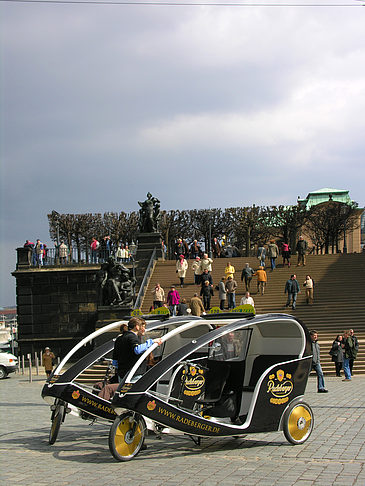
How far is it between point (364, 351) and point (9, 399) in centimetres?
1045

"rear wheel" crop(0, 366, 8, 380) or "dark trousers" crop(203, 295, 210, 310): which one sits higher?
"dark trousers" crop(203, 295, 210, 310)

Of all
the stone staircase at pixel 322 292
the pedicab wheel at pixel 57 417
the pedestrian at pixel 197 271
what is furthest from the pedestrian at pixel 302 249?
the pedicab wheel at pixel 57 417

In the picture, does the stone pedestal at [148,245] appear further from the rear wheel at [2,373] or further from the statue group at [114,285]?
the rear wheel at [2,373]

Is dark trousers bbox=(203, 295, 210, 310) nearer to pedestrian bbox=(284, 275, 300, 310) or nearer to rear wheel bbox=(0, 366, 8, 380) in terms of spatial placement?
pedestrian bbox=(284, 275, 300, 310)

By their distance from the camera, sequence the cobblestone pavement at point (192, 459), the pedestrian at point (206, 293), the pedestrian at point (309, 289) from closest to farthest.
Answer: the cobblestone pavement at point (192, 459), the pedestrian at point (309, 289), the pedestrian at point (206, 293)

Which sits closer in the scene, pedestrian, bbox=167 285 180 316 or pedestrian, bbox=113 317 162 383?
pedestrian, bbox=113 317 162 383

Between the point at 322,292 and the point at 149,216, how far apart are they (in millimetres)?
12170

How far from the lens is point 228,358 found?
9.29 m

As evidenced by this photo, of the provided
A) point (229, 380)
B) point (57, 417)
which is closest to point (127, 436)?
point (57, 417)

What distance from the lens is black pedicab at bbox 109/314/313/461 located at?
7703mm

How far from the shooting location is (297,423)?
336 inches

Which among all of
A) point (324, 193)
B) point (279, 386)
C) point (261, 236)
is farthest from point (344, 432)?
point (324, 193)

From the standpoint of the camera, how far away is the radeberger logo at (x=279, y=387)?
331 inches

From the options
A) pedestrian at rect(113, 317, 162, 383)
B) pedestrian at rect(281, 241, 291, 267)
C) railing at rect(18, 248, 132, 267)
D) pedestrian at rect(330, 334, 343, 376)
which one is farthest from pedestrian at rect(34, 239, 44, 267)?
pedestrian at rect(113, 317, 162, 383)
